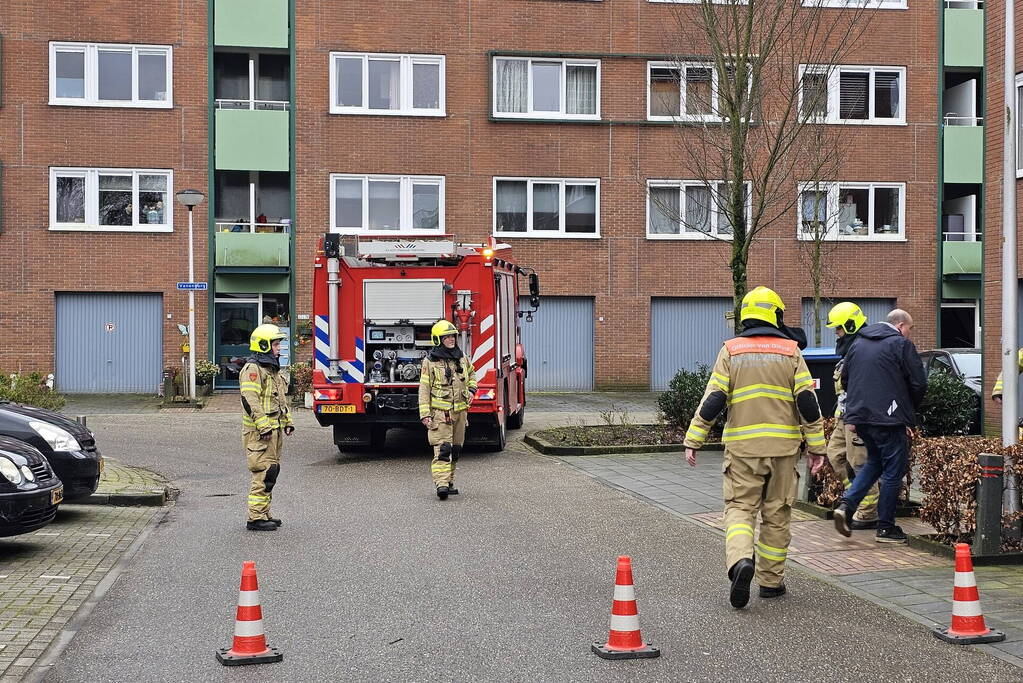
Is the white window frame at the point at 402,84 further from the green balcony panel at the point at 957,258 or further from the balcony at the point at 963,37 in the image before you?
the green balcony panel at the point at 957,258

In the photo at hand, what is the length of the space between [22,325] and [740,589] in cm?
2322

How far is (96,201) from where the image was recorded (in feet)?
87.9

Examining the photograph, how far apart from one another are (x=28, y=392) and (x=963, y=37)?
931 inches

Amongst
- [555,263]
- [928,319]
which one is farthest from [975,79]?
[555,263]

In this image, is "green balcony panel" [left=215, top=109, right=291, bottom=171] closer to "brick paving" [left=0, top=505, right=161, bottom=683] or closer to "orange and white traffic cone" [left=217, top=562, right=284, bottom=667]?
"brick paving" [left=0, top=505, right=161, bottom=683]

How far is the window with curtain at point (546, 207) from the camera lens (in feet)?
92.1

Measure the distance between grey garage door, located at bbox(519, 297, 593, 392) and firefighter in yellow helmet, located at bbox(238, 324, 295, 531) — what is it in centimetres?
1792

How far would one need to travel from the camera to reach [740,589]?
6961mm

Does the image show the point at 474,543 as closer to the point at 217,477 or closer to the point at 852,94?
the point at 217,477

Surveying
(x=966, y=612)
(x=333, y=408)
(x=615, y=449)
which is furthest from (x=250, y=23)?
(x=966, y=612)

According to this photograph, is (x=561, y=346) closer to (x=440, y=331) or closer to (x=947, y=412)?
(x=947, y=412)

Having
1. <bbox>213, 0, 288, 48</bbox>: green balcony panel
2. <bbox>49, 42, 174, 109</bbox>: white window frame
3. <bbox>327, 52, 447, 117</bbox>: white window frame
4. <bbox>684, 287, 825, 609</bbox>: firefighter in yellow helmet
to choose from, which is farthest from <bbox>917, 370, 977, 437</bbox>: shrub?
<bbox>49, 42, 174, 109</bbox>: white window frame

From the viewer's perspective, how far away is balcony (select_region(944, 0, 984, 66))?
1148 inches

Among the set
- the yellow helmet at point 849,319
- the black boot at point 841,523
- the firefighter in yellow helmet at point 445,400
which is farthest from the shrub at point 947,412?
the black boot at point 841,523
